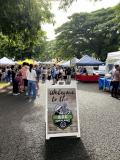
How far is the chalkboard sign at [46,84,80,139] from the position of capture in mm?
8492

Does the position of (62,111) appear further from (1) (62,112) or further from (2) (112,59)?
(2) (112,59)

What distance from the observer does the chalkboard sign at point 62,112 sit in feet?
27.9

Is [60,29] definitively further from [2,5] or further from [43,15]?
[2,5]

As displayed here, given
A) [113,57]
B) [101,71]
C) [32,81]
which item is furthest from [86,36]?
[32,81]

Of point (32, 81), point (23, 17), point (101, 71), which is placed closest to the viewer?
point (32, 81)

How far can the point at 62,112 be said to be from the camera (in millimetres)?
8656

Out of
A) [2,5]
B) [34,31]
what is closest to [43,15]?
[34,31]

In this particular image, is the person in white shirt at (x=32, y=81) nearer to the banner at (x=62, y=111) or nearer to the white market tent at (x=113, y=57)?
the white market tent at (x=113, y=57)

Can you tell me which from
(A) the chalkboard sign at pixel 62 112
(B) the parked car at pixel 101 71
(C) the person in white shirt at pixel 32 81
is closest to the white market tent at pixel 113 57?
(C) the person in white shirt at pixel 32 81

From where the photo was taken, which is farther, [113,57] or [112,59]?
[112,59]

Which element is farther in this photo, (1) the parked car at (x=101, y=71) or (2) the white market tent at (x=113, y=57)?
(1) the parked car at (x=101, y=71)

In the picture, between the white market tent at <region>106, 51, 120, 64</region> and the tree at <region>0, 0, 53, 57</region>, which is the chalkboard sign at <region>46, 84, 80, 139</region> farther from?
the white market tent at <region>106, 51, 120, 64</region>

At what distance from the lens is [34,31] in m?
23.9

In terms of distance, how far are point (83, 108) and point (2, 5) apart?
22.4 ft
